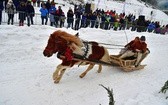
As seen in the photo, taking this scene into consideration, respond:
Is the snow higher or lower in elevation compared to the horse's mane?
lower

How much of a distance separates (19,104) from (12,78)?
144 cm

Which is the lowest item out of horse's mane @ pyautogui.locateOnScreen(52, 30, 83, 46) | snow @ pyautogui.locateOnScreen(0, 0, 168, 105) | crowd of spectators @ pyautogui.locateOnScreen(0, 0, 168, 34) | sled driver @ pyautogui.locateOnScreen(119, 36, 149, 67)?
snow @ pyautogui.locateOnScreen(0, 0, 168, 105)

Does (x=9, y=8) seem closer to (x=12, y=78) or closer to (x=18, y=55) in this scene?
(x=18, y=55)

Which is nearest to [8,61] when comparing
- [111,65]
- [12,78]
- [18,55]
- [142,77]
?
[18,55]

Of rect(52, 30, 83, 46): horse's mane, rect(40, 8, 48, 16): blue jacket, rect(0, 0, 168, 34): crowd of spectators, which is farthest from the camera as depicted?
rect(40, 8, 48, 16): blue jacket

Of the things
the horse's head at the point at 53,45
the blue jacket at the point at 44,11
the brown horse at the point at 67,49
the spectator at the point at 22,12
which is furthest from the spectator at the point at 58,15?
the horse's head at the point at 53,45

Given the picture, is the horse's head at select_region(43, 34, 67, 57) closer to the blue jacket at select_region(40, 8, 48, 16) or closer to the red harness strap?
the red harness strap

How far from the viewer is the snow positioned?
7.41 metres

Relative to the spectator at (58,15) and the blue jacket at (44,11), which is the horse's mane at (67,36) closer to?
the spectator at (58,15)

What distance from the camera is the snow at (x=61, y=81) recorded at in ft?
24.3

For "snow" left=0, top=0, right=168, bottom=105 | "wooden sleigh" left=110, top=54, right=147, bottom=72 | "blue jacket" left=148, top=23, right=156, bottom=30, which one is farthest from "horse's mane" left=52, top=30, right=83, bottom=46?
"blue jacket" left=148, top=23, right=156, bottom=30

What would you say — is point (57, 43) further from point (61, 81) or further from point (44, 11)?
point (44, 11)

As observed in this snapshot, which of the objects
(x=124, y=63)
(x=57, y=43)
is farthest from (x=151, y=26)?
(x=57, y=43)

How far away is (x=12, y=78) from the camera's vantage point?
8273mm
